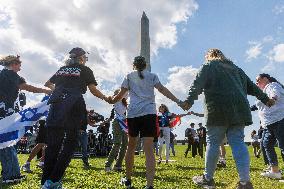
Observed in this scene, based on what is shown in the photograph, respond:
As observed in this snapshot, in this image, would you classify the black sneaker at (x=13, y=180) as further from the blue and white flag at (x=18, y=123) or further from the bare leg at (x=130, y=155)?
the bare leg at (x=130, y=155)

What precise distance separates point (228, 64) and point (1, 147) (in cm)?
410

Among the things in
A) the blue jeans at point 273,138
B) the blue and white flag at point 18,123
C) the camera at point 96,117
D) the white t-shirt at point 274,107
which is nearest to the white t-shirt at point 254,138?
the camera at point 96,117

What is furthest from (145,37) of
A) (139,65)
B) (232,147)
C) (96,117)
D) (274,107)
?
(232,147)

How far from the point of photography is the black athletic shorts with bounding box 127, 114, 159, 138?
19.8ft

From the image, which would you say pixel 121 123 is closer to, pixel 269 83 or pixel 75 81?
pixel 269 83

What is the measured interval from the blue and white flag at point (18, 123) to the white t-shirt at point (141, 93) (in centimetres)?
218

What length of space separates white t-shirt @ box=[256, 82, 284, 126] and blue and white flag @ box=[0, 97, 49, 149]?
4492 millimetres

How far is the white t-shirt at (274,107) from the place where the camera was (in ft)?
26.7

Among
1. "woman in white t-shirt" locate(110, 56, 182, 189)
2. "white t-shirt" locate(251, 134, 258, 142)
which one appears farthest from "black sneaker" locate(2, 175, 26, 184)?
"white t-shirt" locate(251, 134, 258, 142)

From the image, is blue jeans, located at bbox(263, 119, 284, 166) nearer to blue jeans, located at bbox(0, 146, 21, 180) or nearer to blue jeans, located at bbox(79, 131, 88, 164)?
blue jeans, located at bbox(0, 146, 21, 180)

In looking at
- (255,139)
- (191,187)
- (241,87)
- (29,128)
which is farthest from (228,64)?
(255,139)

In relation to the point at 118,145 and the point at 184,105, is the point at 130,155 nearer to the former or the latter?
the point at 184,105

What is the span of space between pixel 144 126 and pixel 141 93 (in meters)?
0.52

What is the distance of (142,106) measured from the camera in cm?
612
